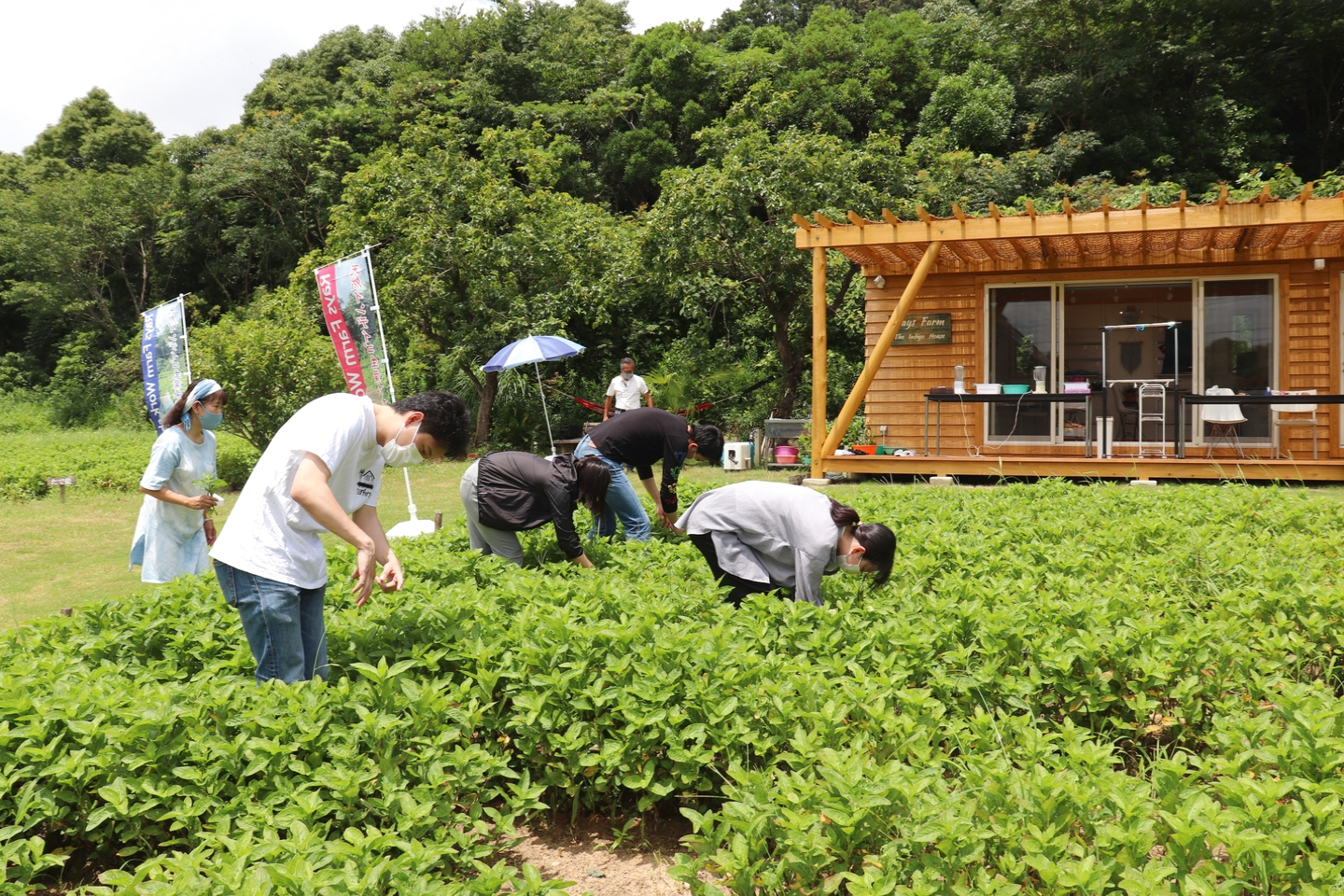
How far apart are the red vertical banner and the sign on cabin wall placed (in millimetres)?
7829

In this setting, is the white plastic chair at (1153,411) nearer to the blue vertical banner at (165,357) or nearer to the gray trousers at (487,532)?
the gray trousers at (487,532)

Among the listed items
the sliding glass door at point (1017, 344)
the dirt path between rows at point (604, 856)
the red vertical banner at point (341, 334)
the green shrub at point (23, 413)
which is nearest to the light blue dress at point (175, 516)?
the dirt path between rows at point (604, 856)

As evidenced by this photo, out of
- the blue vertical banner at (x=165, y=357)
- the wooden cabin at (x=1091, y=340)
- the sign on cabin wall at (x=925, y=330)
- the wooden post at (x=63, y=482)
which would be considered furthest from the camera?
the wooden post at (x=63, y=482)

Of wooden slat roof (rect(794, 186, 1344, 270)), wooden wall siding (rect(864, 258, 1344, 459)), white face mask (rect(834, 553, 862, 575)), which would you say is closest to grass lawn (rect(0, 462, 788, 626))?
wooden wall siding (rect(864, 258, 1344, 459))

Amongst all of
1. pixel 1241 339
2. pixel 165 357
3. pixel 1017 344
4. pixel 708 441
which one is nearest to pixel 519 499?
pixel 708 441

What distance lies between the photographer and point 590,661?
3854 millimetres

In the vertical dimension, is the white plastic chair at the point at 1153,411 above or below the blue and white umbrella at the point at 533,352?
below

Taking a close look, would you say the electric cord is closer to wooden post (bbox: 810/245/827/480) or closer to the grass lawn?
wooden post (bbox: 810/245/827/480)

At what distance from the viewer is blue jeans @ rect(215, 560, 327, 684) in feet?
11.4

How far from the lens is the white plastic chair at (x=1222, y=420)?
1323cm

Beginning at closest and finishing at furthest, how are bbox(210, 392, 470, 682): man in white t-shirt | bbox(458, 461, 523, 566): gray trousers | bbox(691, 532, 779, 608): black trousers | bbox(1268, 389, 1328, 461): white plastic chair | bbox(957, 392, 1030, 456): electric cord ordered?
bbox(210, 392, 470, 682): man in white t-shirt
bbox(691, 532, 779, 608): black trousers
bbox(458, 461, 523, 566): gray trousers
bbox(1268, 389, 1328, 461): white plastic chair
bbox(957, 392, 1030, 456): electric cord

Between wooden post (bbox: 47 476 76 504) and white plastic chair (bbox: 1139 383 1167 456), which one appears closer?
white plastic chair (bbox: 1139 383 1167 456)

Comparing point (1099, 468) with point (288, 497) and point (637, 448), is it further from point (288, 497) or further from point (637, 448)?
point (288, 497)

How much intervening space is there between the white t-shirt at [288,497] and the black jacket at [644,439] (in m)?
3.35
